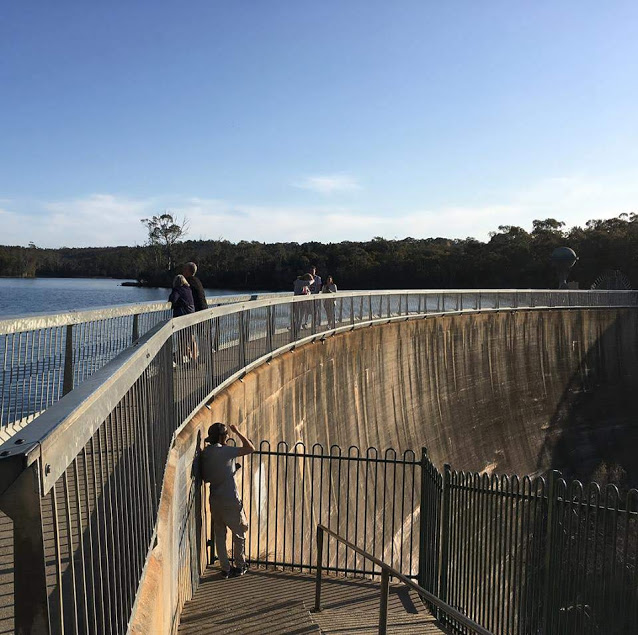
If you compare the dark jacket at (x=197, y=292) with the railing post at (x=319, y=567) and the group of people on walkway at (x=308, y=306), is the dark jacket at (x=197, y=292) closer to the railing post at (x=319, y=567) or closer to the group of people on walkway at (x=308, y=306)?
the group of people on walkway at (x=308, y=306)

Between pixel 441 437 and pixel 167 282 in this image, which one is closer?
pixel 441 437

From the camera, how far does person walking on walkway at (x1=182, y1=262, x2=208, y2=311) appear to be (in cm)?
1070

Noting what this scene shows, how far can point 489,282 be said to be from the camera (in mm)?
66562

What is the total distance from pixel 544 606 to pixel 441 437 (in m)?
13.9

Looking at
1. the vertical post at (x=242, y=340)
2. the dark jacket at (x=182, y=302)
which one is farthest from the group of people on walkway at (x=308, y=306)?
the vertical post at (x=242, y=340)

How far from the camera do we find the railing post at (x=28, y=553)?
5.15ft

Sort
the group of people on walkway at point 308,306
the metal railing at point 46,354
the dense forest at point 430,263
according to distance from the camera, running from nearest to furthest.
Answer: the metal railing at point 46,354
the group of people on walkway at point 308,306
the dense forest at point 430,263

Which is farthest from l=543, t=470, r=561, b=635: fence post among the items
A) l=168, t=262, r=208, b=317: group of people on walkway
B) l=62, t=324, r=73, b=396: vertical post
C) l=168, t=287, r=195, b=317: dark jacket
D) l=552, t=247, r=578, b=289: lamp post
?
l=552, t=247, r=578, b=289: lamp post

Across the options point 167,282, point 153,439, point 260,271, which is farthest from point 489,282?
point 153,439

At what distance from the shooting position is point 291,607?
6.77m

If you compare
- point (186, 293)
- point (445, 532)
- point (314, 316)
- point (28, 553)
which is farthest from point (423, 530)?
point (28, 553)

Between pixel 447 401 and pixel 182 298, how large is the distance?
13.4m

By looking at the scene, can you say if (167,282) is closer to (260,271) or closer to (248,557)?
(260,271)

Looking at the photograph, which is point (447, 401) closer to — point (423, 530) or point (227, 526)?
point (423, 530)
